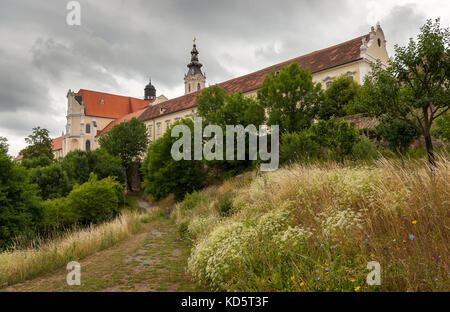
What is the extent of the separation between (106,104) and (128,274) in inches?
3102

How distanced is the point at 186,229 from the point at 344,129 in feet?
25.6

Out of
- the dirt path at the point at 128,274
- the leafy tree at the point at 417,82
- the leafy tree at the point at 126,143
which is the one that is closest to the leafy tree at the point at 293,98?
the leafy tree at the point at 417,82

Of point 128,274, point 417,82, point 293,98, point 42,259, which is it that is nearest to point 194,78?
point 293,98

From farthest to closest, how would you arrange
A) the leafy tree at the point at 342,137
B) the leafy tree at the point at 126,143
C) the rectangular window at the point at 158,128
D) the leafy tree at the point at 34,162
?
the rectangular window at the point at 158,128
the leafy tree at the point at 126,143
the leafy tree at the point at 34,162
the leafy tree at the point at 342,137

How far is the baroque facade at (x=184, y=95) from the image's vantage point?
101ft

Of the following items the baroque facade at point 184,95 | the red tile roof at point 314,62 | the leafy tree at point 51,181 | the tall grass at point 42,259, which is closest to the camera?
the tall grass at point 42,259

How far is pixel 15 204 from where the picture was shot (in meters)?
13.6

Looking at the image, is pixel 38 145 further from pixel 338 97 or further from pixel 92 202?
pixel 338 97

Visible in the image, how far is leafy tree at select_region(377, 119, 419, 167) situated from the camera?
1340cm

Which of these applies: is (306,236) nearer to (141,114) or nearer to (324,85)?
(324,85)

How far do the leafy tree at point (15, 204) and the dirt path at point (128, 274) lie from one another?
7604 mm

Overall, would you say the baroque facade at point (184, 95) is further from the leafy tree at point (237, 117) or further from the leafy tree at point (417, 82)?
the leafy tree at point (417, 82)

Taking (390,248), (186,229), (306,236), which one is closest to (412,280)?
(390,248)

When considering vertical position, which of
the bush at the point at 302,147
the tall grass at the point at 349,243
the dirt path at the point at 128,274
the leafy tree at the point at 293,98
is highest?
the leafy tree at the point at 293,98
